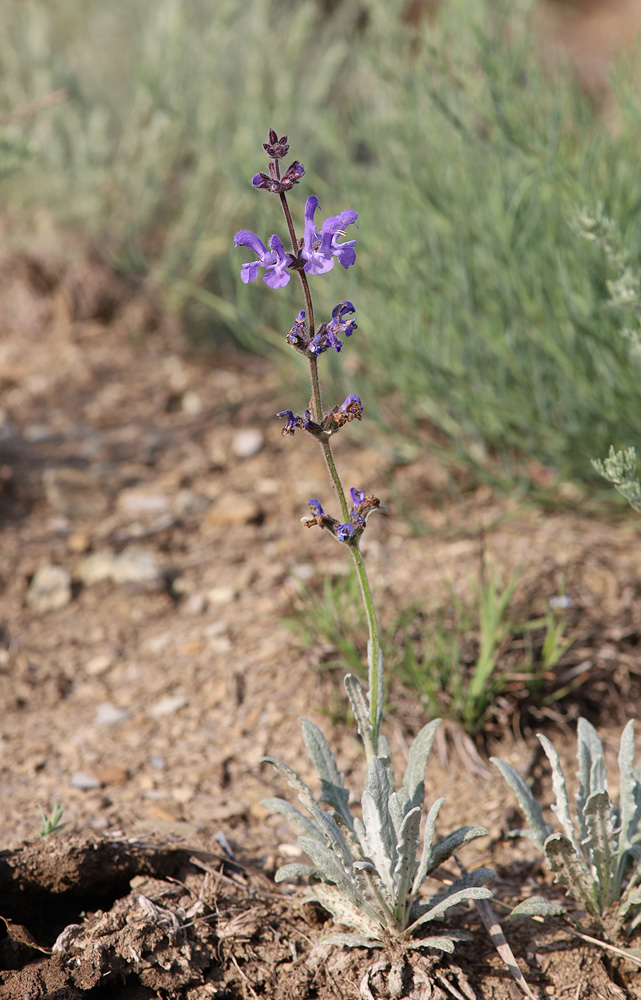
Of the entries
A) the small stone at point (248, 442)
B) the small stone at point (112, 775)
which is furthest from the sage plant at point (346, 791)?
the small stone at point (248, 442)

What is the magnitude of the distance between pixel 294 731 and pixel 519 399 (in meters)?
1.41

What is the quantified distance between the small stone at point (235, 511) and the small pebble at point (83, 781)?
4.04ft

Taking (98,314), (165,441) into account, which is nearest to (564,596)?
(165,441)

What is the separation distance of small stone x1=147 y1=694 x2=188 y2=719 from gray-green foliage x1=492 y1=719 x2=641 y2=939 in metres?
1.11

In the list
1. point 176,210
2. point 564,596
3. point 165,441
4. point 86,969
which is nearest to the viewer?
point 86,969

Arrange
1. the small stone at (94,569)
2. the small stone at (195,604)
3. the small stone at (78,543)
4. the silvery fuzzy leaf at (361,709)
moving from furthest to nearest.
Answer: the small stone at (78,543) → the small stone at (94,569) → the small stone at (195,604) → the silvery fuzzy leaf at (361,709)

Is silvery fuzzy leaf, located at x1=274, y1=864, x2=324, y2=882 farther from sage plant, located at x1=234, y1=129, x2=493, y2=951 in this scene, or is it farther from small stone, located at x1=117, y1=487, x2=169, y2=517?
small stone, located at x1=117, y1=487, x2=169, y2=517

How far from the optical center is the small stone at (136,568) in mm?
3021

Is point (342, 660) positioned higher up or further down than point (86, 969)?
higher up

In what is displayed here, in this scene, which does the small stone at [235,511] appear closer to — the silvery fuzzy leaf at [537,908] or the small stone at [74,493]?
the small stone at [74,493]

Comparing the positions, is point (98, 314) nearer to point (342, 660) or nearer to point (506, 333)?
point (506, 333)

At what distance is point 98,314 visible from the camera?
14.3 ft

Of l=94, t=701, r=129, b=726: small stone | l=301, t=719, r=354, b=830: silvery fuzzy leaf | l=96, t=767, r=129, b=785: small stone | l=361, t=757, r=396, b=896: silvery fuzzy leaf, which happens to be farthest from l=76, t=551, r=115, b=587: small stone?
l=361, t=757, r=396, b=896: silvery fuzzy leaf

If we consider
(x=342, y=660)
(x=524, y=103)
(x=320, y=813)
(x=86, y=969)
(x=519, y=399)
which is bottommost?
(x=86, y=969)
